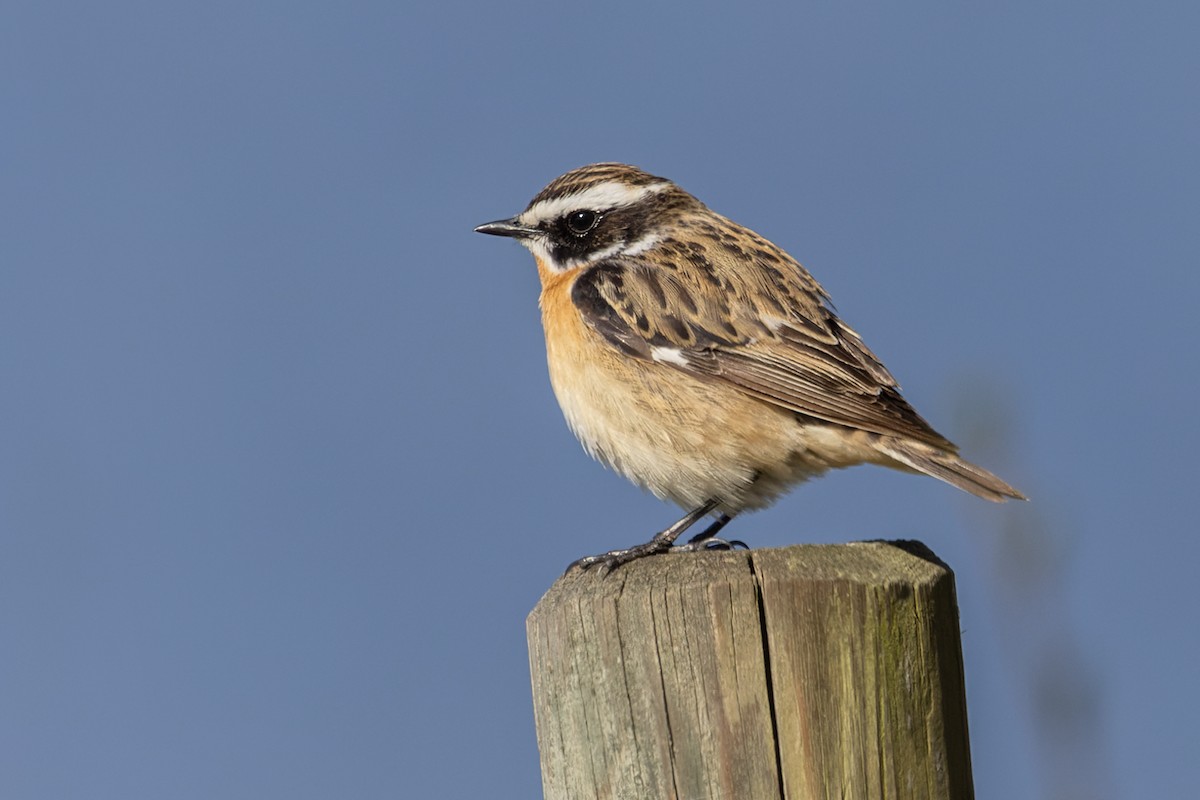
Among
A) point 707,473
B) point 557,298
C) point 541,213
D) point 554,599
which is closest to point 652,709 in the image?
point 554,599

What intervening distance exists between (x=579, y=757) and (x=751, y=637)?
24.7 inches

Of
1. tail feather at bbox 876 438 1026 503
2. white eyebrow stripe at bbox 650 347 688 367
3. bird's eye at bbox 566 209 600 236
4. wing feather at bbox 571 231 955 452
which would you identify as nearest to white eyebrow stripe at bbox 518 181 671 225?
bird's eye at bbox 566 209 600 236

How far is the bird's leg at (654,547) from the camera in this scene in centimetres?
468

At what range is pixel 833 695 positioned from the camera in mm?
3510

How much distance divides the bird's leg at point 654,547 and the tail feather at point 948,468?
3.22 feet

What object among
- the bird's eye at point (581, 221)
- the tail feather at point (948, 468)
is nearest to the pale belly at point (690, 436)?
the tail feather at point (948, 468)

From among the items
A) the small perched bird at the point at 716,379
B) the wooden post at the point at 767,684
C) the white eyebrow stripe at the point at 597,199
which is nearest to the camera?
the wooden post at the point at 767,684

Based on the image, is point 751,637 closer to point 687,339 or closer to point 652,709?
point 652,709

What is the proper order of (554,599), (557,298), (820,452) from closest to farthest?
(554,599), (820,452), (557,298)

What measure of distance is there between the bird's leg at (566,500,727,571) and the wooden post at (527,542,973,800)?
1.70 ft

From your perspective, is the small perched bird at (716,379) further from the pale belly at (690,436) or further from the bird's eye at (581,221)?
the bird's eye at (581,221)

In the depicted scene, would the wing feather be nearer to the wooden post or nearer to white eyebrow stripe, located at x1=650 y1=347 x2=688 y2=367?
white eyebrow stripe, located at x1=650 y1=347 x2=688 y2=367

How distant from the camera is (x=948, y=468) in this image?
5.62m

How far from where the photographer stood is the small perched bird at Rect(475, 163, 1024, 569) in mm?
6012
